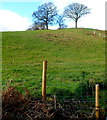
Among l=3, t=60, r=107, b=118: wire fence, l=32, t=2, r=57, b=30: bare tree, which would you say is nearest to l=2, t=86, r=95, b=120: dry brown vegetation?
l=3, t=60, r=107, b=118: wire fence

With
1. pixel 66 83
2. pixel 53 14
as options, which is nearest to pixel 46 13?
pixel 53 14

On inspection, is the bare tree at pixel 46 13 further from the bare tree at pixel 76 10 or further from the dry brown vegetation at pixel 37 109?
the dry brown vegetation at pixel 37 109

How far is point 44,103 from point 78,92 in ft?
4.40

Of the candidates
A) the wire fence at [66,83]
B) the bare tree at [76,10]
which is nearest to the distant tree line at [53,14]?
the bare tree at [76,10]

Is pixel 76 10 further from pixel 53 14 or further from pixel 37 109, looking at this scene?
pixel 37 109

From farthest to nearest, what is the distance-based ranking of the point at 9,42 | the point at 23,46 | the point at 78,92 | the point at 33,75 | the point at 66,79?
the point at 9,42 → the point at 23,46 → the point at 33,75 → the point at 66,79 → the point at 78,92

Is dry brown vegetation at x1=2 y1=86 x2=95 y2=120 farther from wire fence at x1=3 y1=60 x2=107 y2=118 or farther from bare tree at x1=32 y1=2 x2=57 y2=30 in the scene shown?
bare tree at x1=32 y1=2 x2=57 y2=30

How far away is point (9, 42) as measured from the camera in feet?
54.1

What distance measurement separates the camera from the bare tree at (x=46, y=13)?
29.4 meters

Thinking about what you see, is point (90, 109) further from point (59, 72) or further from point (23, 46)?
point (23, 46)

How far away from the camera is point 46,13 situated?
3084cm

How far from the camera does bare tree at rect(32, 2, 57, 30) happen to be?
96.6 feet

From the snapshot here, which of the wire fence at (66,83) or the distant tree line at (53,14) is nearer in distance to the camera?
the wire fence at (66,83)

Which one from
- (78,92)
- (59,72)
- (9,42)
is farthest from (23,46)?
(78,92)
